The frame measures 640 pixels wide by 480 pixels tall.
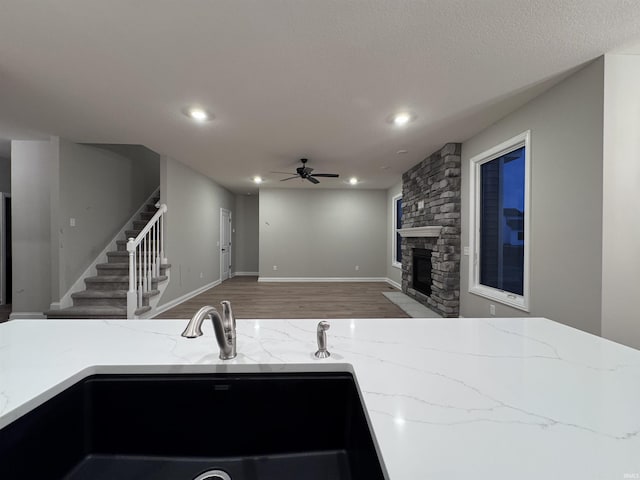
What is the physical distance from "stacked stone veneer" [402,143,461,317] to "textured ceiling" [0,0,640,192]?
2.03 feet

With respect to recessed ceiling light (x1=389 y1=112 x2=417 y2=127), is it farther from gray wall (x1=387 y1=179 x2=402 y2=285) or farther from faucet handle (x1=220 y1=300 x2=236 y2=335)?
gray wall (x1=387 y1=179 x2=402 y2=285)

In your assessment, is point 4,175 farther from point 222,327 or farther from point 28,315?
point 222,327

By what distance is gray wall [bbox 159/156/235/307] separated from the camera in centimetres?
445

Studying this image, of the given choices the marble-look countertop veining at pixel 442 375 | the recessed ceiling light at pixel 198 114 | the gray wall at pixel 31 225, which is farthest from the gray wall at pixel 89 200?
the marble-look countertop veining at pixel 442 375

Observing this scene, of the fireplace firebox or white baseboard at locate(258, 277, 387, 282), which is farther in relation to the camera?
white baseboard at locate(258, 277, 387, 282)

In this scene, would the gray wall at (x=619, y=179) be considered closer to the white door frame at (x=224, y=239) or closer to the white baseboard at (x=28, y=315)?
the white baseboard at (x=28, y=315)

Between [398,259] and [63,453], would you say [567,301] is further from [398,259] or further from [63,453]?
[398,259]

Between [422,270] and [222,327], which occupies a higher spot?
[222,327]

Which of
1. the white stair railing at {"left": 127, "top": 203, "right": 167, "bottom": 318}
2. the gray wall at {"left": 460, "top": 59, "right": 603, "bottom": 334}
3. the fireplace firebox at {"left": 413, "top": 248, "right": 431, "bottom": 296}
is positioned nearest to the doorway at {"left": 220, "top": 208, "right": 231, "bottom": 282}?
the white stair railing at {"left": 127, "top": 203, "right": 167, "bottom": 318}

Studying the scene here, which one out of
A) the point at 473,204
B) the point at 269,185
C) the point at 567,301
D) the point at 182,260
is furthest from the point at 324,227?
the point at 567,301

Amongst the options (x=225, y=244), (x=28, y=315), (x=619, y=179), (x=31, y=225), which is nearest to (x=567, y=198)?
(x=619, y=179)

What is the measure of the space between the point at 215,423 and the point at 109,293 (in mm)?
3898

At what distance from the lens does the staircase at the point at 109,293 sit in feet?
11.5

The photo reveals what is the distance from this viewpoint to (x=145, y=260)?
12.5 ft
